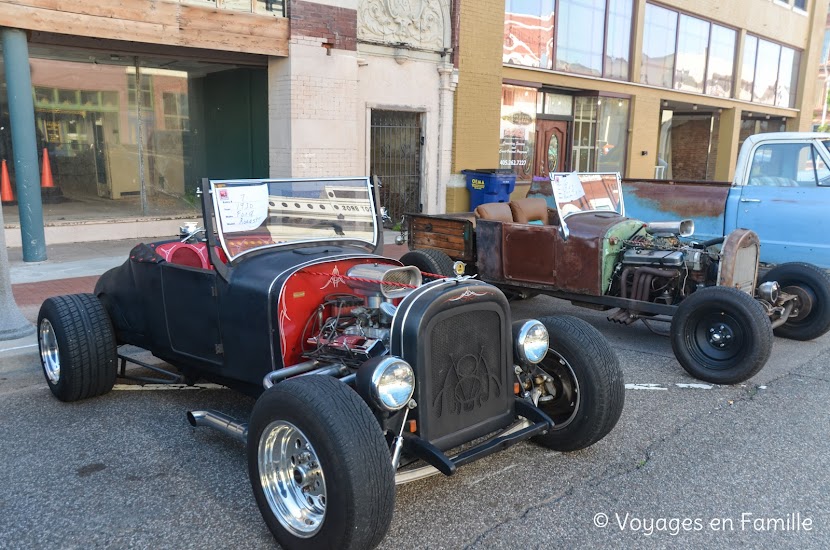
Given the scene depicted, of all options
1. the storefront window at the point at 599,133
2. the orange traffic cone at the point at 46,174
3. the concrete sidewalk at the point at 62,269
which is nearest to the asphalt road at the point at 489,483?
the concrete sidewalk at the point at 62,269

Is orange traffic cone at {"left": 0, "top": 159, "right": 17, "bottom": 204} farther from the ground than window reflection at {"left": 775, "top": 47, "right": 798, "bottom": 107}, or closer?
closer

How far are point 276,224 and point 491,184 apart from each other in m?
9.37

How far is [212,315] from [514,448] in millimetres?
2013

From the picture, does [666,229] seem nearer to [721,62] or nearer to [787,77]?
[721,62]

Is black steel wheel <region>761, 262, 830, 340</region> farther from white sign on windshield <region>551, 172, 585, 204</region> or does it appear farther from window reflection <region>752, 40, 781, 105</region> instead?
window reflection <region>752, 40, 781, 105</region>

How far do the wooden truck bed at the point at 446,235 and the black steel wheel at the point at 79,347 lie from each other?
13.1 feet

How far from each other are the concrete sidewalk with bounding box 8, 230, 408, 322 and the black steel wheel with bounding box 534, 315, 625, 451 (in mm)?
5344

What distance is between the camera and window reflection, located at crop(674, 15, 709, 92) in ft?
64.6

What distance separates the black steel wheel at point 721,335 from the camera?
17.6 feet

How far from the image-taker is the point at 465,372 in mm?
3461

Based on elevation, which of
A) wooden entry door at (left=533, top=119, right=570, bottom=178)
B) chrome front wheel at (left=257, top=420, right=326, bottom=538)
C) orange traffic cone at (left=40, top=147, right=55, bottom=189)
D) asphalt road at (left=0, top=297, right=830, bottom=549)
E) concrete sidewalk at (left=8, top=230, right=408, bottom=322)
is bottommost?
asphalt road at (left=0, top=297, right=830, bottom=549)

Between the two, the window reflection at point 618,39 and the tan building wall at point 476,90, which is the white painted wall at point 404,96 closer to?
the tan building wall at point 476,90

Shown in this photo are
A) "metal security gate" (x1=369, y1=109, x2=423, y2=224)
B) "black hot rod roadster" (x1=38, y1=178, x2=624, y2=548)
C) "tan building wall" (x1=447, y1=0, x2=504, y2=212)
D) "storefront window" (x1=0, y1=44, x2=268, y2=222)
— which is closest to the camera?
"black hot rod roadster" (x1=38, y1=178, x2=624, y2=548)

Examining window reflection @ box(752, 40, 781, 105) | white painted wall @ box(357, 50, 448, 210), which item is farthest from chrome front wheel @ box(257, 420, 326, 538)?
window reflection @ box(752, 40, 781, 105)
